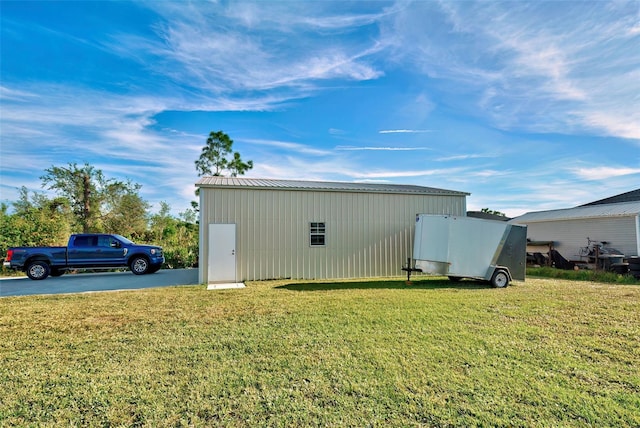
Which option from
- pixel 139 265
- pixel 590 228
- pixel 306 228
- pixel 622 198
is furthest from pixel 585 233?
pixel 139 265

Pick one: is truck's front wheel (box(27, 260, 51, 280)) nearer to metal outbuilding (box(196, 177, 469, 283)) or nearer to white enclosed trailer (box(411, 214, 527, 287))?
metal outbuilding (box(196, 177, 469, 283))

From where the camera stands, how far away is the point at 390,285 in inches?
378

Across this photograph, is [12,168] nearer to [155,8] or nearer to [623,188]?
[155,8]

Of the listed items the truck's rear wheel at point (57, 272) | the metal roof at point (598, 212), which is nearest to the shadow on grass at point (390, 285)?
the truck's rear wheel at point (57, 272)

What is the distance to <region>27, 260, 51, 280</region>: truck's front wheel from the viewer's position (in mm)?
11227

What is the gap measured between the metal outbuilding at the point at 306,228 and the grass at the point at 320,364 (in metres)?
3.75

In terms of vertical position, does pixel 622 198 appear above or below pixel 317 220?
above

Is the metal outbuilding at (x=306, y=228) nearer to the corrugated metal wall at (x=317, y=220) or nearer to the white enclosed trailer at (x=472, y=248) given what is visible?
the corrugated metal wall at (x=317, y=220)

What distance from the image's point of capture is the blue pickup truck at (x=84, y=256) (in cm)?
1115

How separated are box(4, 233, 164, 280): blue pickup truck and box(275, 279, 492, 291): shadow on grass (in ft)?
22.5

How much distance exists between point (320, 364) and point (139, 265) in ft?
38.0

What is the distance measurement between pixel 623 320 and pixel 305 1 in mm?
9942

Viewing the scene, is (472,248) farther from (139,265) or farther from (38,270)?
(38,270)

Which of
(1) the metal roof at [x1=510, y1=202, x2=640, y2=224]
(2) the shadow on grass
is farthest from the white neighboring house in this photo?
(2) the shadow on grass
